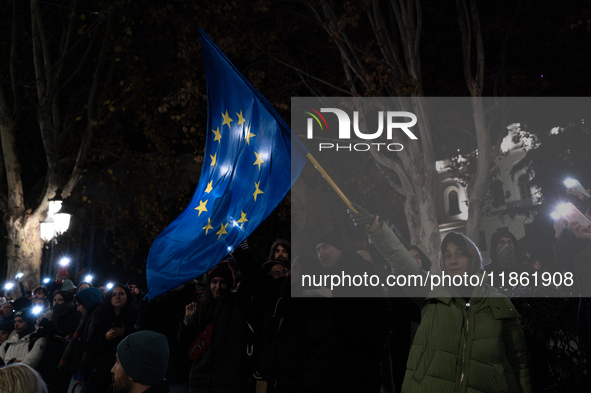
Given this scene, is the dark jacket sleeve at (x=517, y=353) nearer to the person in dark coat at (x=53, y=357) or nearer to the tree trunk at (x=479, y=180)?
the person in dark coat at (x=53, y=357)

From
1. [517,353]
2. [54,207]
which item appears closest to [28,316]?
[517,353]

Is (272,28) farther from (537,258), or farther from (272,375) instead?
(272,375)

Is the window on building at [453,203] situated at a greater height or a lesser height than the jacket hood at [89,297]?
greater

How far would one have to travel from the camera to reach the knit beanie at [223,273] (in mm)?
4664

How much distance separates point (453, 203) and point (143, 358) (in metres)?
67.2

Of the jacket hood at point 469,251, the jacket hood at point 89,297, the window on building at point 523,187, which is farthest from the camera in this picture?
the window on building at point 523,187

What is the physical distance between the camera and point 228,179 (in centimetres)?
461

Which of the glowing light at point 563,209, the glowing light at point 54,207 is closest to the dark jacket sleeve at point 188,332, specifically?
the glowing light at point 563,209

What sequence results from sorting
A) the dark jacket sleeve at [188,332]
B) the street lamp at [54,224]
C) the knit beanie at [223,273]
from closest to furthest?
the dark jacket sleeve at [188,332]
the knit beanie at [223,273]
the street lamp at [54,224]

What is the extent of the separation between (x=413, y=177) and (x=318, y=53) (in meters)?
5.73

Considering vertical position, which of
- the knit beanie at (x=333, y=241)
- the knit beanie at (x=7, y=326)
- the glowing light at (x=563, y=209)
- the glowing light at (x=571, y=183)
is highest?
the glowing light at (x=571, y=183)

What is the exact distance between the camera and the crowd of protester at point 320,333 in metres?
3.11

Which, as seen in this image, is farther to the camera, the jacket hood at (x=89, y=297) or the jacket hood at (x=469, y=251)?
the jacket hood at (x=89, y=297)

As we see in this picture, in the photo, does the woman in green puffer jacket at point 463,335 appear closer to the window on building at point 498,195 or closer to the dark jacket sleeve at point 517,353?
the dark jacket sleeve at point 517,353
